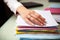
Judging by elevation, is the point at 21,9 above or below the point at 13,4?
below

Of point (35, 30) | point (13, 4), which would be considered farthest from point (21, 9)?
point (35, 30)

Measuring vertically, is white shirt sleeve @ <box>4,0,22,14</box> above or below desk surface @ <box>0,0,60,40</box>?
above

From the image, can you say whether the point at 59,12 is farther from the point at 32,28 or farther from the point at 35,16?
the point at 32,28

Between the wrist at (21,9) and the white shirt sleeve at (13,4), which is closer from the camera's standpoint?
the wrist at (21,9)

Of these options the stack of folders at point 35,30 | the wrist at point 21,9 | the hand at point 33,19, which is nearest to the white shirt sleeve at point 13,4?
the wrist at point 21,9

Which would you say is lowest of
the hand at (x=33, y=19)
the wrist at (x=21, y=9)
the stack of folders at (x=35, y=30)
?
the stack of folders at (x=35, y=30)

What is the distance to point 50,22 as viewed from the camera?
73 centimetres

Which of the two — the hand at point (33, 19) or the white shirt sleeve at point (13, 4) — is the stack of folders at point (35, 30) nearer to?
the hand at point (33, 19)

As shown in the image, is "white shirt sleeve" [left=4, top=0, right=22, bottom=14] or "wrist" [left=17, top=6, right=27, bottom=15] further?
"white shirt sleeve" [left=4, top=0, right=22, bottom=14]

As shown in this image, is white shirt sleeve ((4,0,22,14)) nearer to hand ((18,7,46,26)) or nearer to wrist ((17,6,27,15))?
wrist ((17,6,27,15))

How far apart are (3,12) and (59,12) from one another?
23.5 inches

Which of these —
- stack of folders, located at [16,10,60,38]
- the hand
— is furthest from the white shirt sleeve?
stack of folders, located at [16,10,60,38]

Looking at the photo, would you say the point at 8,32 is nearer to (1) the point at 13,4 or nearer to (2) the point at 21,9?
(2) the point at 21,9

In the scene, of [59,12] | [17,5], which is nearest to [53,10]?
[59,12]
